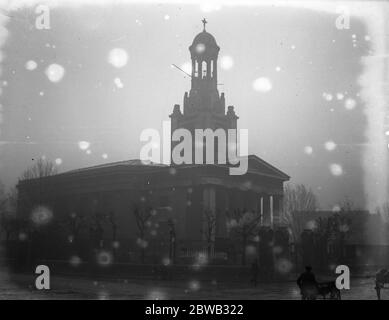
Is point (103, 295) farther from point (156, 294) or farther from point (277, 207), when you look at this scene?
point (277, 207)

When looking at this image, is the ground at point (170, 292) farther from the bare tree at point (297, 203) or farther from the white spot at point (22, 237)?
the bare tree at point (297, 203)

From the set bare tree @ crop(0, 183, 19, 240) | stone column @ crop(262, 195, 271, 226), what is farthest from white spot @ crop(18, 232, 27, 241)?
stone column @ crop(262, 195, 271, 226)

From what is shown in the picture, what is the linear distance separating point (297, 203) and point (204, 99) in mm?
30551

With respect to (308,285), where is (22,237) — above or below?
above

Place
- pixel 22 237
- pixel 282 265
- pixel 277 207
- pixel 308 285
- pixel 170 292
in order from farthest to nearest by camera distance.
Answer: pixel 277 207 < pixel 22 237 < pixel 282 265 < pixel 170 292 < pixel 308 285

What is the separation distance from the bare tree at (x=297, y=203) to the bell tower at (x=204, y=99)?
20.4m

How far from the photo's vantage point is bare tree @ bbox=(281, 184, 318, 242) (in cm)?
7481

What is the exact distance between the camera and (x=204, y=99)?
57125mm

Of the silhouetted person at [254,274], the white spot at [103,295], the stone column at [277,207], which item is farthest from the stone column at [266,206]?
the white spot at [103,295]

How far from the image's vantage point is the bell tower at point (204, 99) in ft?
179

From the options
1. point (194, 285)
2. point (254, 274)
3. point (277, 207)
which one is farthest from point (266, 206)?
point (194, 285)

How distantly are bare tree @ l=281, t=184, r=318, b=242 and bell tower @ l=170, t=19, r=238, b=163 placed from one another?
2038 centimetres
